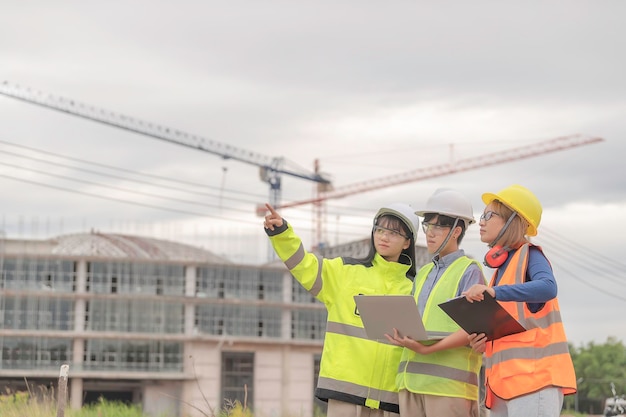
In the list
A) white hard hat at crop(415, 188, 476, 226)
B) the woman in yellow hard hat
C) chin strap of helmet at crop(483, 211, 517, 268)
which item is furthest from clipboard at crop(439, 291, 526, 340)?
white hard hat at crop(415, 188, 476, 226)

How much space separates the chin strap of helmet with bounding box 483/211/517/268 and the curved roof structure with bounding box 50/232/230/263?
76.8m

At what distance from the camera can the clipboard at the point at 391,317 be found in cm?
582

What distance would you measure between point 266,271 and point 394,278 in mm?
80603

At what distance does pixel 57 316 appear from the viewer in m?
79.8

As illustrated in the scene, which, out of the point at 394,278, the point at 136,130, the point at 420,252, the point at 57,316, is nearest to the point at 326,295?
the point at 394,278

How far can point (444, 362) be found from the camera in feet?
19.9

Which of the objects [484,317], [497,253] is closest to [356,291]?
[497,253]

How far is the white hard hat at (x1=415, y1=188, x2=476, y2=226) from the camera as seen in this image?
6270 millimetres

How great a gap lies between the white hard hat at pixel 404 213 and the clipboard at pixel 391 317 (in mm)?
751

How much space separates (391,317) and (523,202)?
946 millimetres

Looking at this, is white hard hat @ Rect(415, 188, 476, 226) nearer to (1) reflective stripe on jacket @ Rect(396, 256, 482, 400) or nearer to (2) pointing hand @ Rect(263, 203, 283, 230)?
(1) reflective stripe on jacket @ Rect(396, 256, 482, 400)

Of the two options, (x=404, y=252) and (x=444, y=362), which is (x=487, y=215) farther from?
(x=404, y=252)

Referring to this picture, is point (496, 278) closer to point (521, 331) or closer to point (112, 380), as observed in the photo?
point (521, 331)

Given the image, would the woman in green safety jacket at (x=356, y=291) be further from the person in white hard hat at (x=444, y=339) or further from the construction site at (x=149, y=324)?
the construction site at (x=149, y=324)
